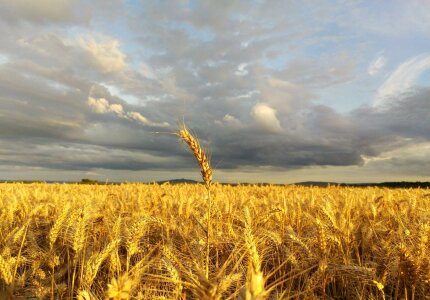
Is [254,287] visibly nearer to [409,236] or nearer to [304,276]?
[304,276]

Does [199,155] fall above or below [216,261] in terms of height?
above

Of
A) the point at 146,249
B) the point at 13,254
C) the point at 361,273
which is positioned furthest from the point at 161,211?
the point at 361,273

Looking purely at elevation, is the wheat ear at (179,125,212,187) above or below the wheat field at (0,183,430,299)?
above

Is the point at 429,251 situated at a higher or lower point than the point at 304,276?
higher

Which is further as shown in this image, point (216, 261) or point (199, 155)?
point (216, 261)

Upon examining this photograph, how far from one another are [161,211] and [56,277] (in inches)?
130

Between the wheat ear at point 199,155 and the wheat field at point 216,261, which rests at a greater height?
the wheat ear at point 199,155

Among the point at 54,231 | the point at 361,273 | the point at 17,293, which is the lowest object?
the point at 17,293

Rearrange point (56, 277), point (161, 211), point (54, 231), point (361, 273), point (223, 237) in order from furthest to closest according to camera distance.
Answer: point (161, 211) → point (223, 237) → point (56, 277) → point (54, 231) → point (361, 273)

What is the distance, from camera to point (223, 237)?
14.3ft

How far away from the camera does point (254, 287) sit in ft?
4.15

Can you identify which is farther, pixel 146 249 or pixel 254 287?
pixel 146 249

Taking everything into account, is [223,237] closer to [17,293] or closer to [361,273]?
[361,273]

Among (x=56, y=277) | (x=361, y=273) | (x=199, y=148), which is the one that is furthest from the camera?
(x=56, y=277)
